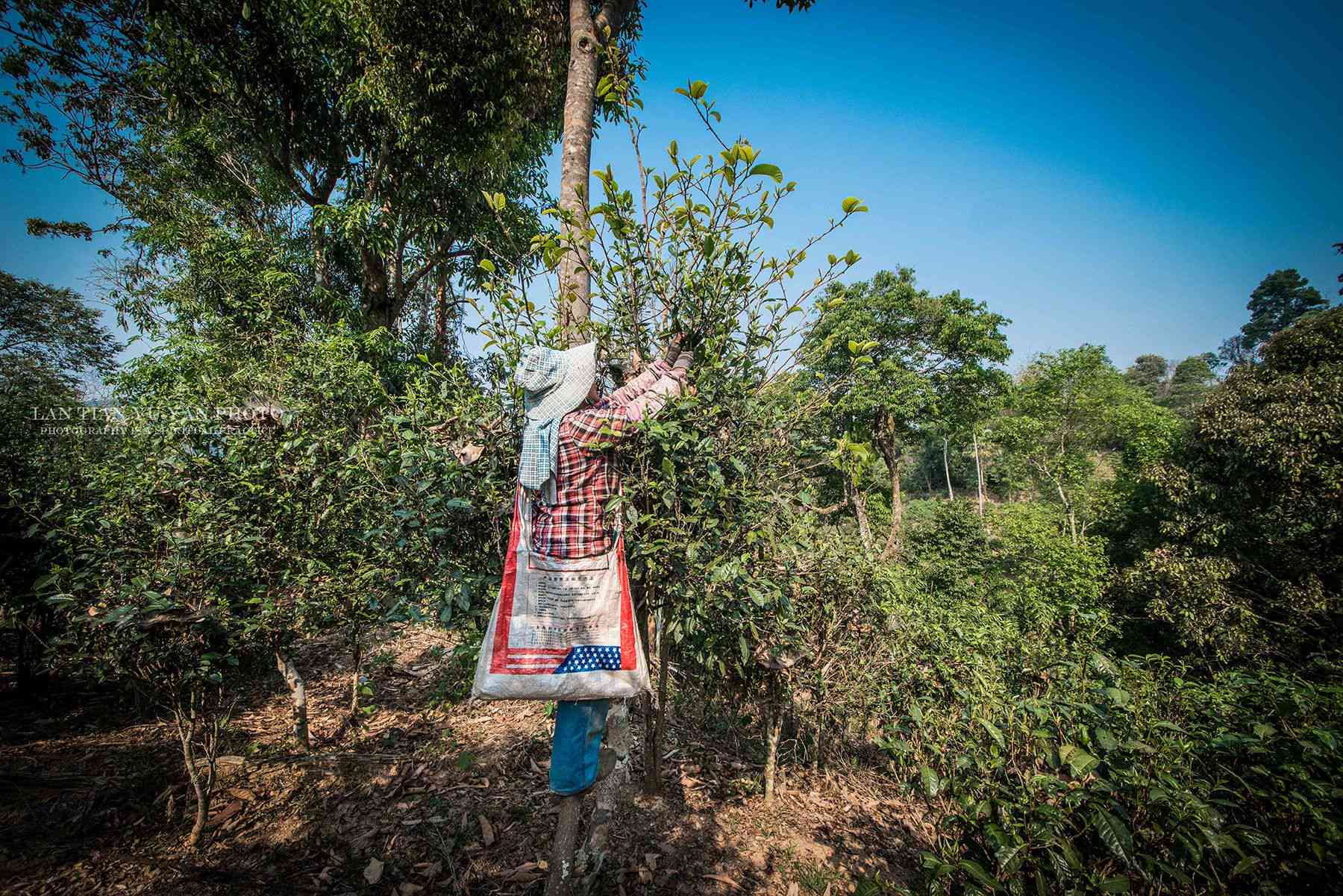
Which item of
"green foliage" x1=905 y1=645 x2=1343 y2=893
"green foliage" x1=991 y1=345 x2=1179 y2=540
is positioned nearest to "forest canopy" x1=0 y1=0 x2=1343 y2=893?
"green foliage" x1=905 y1=645 x2=1343 y2=893

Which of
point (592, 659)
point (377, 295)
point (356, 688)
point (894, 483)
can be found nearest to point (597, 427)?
point (592, 659)

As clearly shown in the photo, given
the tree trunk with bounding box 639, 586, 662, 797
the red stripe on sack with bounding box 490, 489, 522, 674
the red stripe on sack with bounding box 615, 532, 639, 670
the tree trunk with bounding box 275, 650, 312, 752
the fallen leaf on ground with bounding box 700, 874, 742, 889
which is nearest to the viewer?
the red stripe on sack with bounding box 490, 489, 522, 674

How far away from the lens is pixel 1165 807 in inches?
68.0

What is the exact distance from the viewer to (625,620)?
2248 mm

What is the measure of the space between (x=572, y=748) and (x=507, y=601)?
0.81 meters

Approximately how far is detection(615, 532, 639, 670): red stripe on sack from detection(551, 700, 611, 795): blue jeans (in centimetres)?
31

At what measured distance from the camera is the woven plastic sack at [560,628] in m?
2.12

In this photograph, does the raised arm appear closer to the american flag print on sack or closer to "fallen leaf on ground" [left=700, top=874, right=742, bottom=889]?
the american flag print on sack

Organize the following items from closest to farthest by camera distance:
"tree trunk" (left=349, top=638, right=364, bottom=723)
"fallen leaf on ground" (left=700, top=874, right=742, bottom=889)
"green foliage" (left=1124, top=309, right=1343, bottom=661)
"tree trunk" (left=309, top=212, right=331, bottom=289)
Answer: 1. "fallen leaf on ground" (left=700, top=874, right=742, bottom=889)
2. "tree trunk" (left=349, top=638, right=364, bottom=723)
3. "green foliage" (left=1124, top=309, right=1343, bottom=661)
4. "tree trunk" (left=309, top=212, right=331, bottom=289)

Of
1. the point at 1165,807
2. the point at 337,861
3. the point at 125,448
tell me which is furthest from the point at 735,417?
the point at 125,448

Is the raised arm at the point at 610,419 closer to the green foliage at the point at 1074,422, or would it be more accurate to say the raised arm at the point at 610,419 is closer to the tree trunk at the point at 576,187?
the tree trunk at the point at 576,187

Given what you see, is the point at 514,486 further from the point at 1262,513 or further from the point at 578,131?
Answer: the point at 1262,513

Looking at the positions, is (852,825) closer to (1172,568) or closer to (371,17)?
(371,17)

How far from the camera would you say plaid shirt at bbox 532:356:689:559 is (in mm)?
2154
